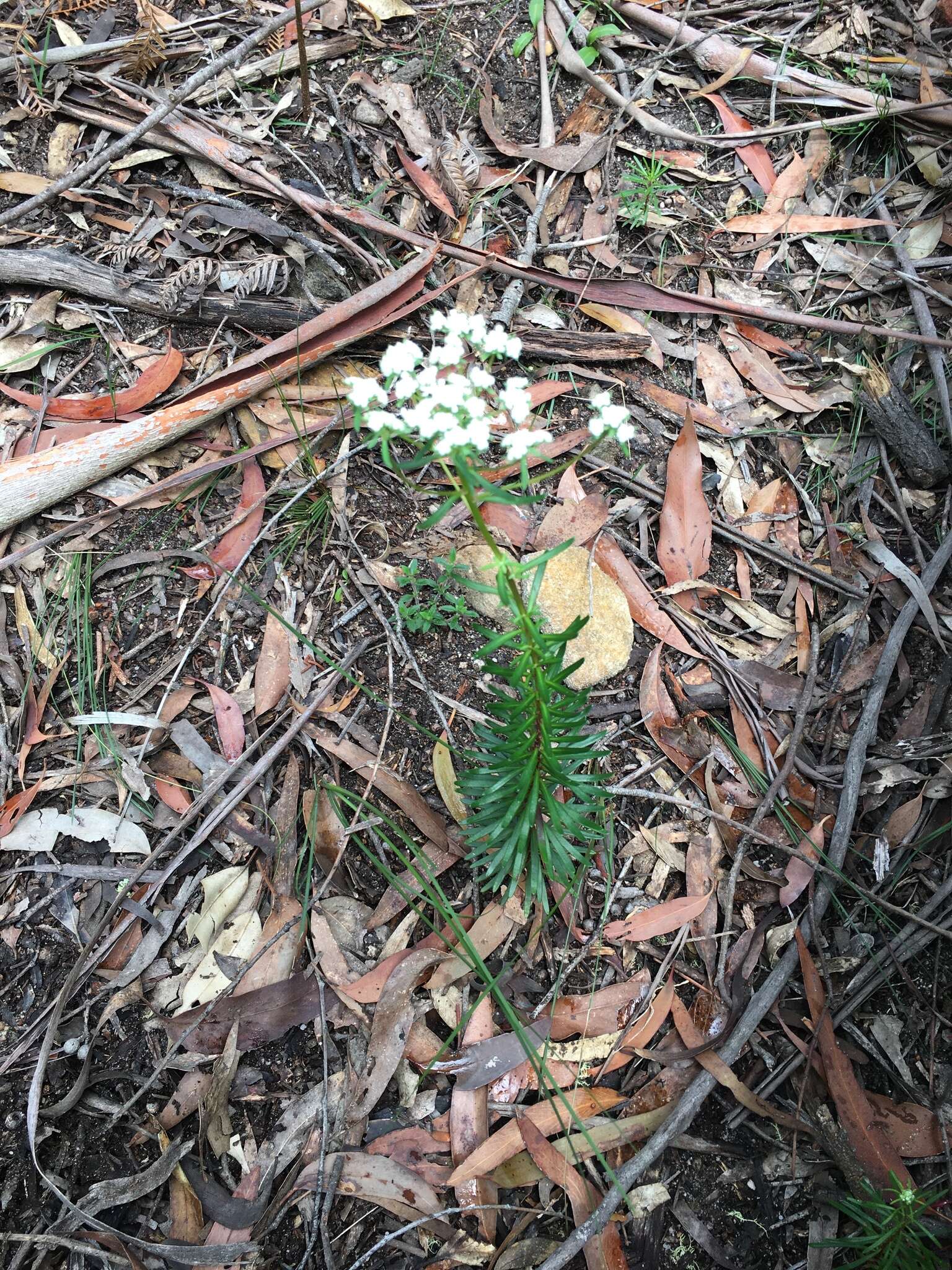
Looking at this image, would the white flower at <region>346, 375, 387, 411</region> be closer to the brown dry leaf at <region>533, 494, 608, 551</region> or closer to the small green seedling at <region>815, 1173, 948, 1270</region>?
the brown dry leaf at <region>533, 494, 608, 551</region>

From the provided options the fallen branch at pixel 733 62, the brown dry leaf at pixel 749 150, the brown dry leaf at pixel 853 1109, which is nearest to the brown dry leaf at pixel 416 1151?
→ the brown dry leaf at pixel 853 1109

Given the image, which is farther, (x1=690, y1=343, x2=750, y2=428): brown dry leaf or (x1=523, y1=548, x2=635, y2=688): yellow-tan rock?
(x1=690, y1=343, x2=750, y2=428): brown dry leaf

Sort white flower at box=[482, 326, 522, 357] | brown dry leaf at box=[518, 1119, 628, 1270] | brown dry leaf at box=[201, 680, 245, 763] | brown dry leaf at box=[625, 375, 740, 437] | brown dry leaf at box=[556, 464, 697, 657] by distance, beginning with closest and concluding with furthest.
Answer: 1. white flower at box=[482, 326, 522, 357]
2. brown dry leaf at box=[518, 1119, 628, 1270]
3. brown dry leaf at box=[201, 680, 245, 763]
4. brown dry leaf at box=[556, 464, 697, 657]
5. brown dry leaf at box=[625, 375, 740, 437]

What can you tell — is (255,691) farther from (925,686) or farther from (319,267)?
(925,686)

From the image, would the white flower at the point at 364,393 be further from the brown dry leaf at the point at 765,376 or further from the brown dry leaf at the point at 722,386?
the brown dry leaf at the point at 765,376

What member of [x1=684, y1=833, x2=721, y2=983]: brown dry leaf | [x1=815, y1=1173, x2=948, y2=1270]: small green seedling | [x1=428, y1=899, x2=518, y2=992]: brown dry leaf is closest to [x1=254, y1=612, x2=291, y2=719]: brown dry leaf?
→ [x1=428, y1=899, x2=518, y2=992]: brown dry leaf

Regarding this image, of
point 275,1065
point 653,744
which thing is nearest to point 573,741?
point 653,744
